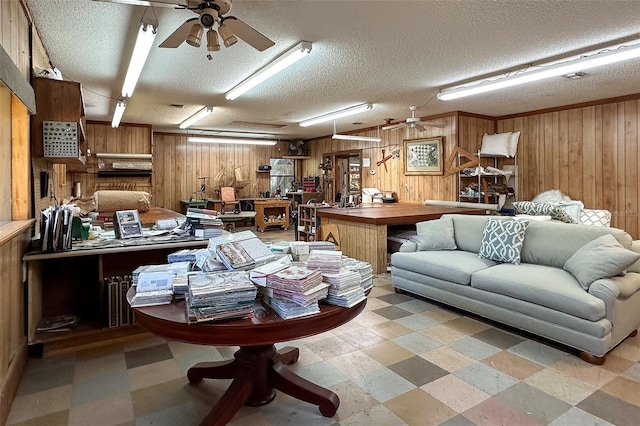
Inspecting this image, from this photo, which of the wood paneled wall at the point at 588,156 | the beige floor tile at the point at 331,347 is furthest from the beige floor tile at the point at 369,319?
the wood paneled wall at the point at 588,156

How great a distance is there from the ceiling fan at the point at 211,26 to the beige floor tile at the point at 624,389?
3067 millimetres

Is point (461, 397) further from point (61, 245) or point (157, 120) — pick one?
point (157, 120)

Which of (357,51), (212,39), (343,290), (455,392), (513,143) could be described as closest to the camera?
(343,290)

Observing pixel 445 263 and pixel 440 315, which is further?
pixel 445 263

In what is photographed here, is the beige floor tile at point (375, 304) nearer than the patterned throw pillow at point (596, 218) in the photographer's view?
Yes

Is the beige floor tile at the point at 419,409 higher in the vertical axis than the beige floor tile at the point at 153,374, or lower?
lower

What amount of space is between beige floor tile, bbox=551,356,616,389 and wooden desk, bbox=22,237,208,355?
9.39 ft

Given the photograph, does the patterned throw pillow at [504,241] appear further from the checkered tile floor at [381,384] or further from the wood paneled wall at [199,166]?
the wood paneled wall at [199,166]

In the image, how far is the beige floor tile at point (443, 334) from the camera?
2.94 meters

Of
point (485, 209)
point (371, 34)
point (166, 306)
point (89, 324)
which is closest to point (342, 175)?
point (485, 209)

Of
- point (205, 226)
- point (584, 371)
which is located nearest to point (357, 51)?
point (205, 226)

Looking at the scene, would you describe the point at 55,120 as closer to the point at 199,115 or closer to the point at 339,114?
the point at 199,115

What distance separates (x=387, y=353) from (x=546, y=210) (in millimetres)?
3993

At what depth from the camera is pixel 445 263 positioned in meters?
3.61
